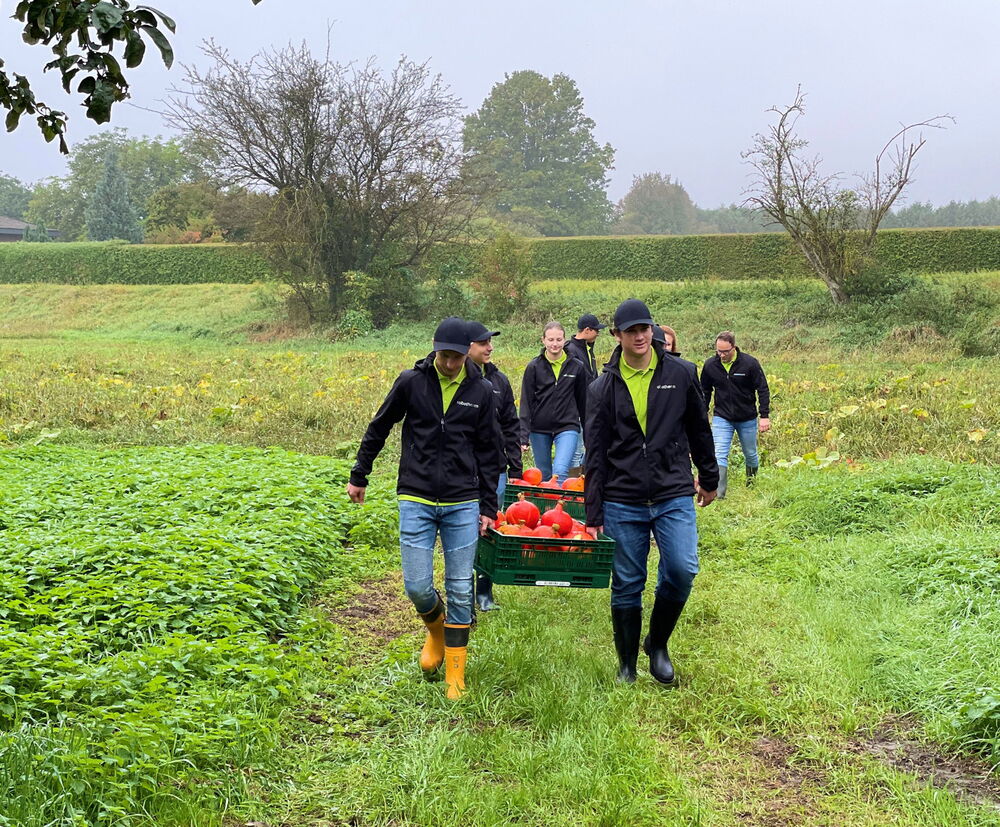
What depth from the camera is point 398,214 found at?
1532 inches

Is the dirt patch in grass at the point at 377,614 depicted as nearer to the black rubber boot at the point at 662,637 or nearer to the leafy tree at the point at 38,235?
the black rubber boot at the point at 662,637

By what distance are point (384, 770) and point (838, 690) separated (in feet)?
9.26

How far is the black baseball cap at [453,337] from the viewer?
584cm

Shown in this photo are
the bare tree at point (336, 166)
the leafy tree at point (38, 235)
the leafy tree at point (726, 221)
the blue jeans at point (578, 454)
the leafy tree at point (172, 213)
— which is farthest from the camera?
the leafy tree at point (726, 221)

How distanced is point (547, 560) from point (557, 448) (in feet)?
12.0

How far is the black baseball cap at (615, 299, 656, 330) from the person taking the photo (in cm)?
582

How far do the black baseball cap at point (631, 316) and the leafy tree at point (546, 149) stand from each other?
75.7 m

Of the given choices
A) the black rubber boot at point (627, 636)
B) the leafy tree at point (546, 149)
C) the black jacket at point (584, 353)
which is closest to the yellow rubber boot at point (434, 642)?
the black rubber boot at point (627, 636)

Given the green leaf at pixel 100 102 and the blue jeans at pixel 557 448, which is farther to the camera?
the blue jeans at pixel 557 448

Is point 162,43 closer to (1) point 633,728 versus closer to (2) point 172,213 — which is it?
(1) point 633,728

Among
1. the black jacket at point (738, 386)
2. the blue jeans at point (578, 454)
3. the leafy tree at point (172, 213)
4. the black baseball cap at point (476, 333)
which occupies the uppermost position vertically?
the leafy tree at point (172, 213)

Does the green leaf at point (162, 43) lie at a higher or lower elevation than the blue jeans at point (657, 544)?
higher

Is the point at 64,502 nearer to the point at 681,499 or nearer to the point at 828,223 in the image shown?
the point at 681,499

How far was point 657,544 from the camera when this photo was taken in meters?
5.91
